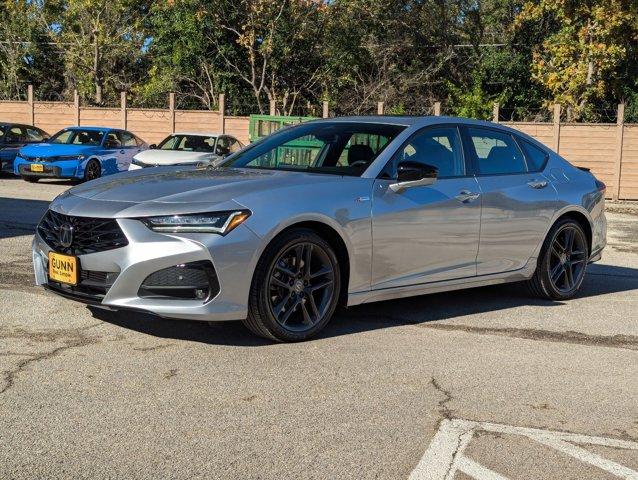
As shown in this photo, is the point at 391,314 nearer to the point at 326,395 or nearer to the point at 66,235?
the point at 326,395

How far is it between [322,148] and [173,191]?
4.87 feet

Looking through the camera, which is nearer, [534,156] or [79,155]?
[534,156]

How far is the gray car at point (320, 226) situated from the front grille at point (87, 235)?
0.01m

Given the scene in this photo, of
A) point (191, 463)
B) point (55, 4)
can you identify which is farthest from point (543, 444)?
point (55, 4)

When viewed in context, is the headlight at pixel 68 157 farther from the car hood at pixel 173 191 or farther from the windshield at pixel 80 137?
the car hood at pixel 173 191

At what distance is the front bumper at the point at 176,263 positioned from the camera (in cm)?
550

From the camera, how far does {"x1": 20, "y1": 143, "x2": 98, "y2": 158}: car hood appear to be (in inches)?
808

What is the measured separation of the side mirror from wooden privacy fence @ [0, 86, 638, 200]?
17375 millimetres

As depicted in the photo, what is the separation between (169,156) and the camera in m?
19.0

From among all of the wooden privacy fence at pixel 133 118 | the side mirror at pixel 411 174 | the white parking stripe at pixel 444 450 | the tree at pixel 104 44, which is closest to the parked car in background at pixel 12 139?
the wooden privacy fence at pixel 133 118

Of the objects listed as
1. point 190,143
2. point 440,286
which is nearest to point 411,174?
point 440,286

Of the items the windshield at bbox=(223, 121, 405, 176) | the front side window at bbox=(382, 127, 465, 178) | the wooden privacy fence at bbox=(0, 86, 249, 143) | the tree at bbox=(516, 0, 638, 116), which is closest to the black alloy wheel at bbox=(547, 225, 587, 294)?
the front side window at bbox=(382, 127, 465, 178)

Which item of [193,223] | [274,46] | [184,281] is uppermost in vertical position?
[274,46]

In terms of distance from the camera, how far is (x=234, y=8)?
30.9 m
